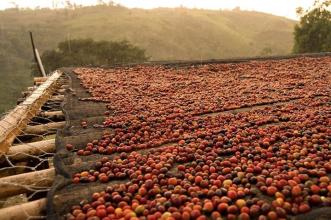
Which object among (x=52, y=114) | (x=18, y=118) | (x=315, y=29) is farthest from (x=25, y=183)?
(x=315, y=29)

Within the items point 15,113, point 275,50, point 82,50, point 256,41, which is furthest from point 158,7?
point 15,113

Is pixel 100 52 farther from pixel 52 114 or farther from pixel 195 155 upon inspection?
pixel 195 155

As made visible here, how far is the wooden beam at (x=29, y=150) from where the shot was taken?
169 inches

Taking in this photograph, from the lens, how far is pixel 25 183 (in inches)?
136

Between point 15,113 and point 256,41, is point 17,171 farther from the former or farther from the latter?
point 256,41

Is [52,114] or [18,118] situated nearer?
[18,118]

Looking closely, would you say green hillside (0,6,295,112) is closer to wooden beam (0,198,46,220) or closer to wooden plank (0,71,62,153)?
wooden plank (0,71,62,153)

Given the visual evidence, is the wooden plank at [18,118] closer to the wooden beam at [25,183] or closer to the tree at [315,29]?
the wooden beam at [25,183]

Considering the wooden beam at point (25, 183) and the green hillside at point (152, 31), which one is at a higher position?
the green hillside at point (152, 31)

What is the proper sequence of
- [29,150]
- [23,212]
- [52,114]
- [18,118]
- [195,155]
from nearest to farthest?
1. [23,212]
2. [195,155]
3. [29,150]
4. [18,118]
5. [52,114]

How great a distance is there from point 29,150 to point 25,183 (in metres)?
1.03

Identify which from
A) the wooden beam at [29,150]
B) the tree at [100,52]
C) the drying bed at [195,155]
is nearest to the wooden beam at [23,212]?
the drying bed at [195,155]

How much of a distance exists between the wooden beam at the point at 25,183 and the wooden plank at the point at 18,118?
2.67ft

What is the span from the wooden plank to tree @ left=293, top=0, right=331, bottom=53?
3273 cm
